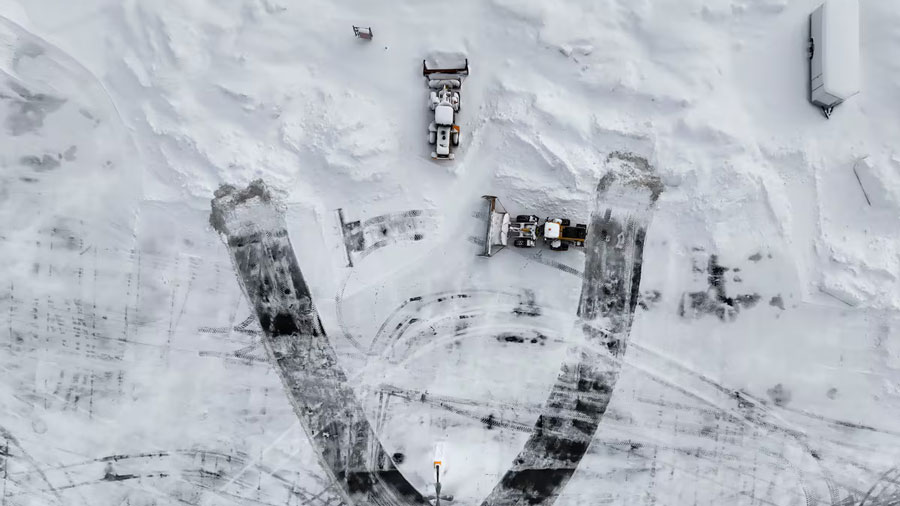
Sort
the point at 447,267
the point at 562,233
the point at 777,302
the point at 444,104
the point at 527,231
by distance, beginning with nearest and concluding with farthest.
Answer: the point at 444,104 → the point at 527,231 → the point at 562,233 → the point at 777,302 → the point at 447,267

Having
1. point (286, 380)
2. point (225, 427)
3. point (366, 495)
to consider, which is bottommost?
point (366, 495)

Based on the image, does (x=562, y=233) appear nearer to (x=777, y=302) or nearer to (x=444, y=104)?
(x=444, y=104)

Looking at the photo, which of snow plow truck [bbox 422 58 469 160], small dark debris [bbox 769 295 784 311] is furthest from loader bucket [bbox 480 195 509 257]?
small dark debris [bbox 769 295 784 311]

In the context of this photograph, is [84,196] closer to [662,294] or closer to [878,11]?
[662,294]

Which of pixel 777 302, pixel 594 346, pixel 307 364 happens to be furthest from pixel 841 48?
pixel 307 364

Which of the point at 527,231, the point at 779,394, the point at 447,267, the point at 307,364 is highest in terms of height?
the point at 527,231

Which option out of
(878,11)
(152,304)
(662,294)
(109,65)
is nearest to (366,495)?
(152,304)

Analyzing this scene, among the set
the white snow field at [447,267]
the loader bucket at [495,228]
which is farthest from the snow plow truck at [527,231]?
the white snow field at [447,267]
